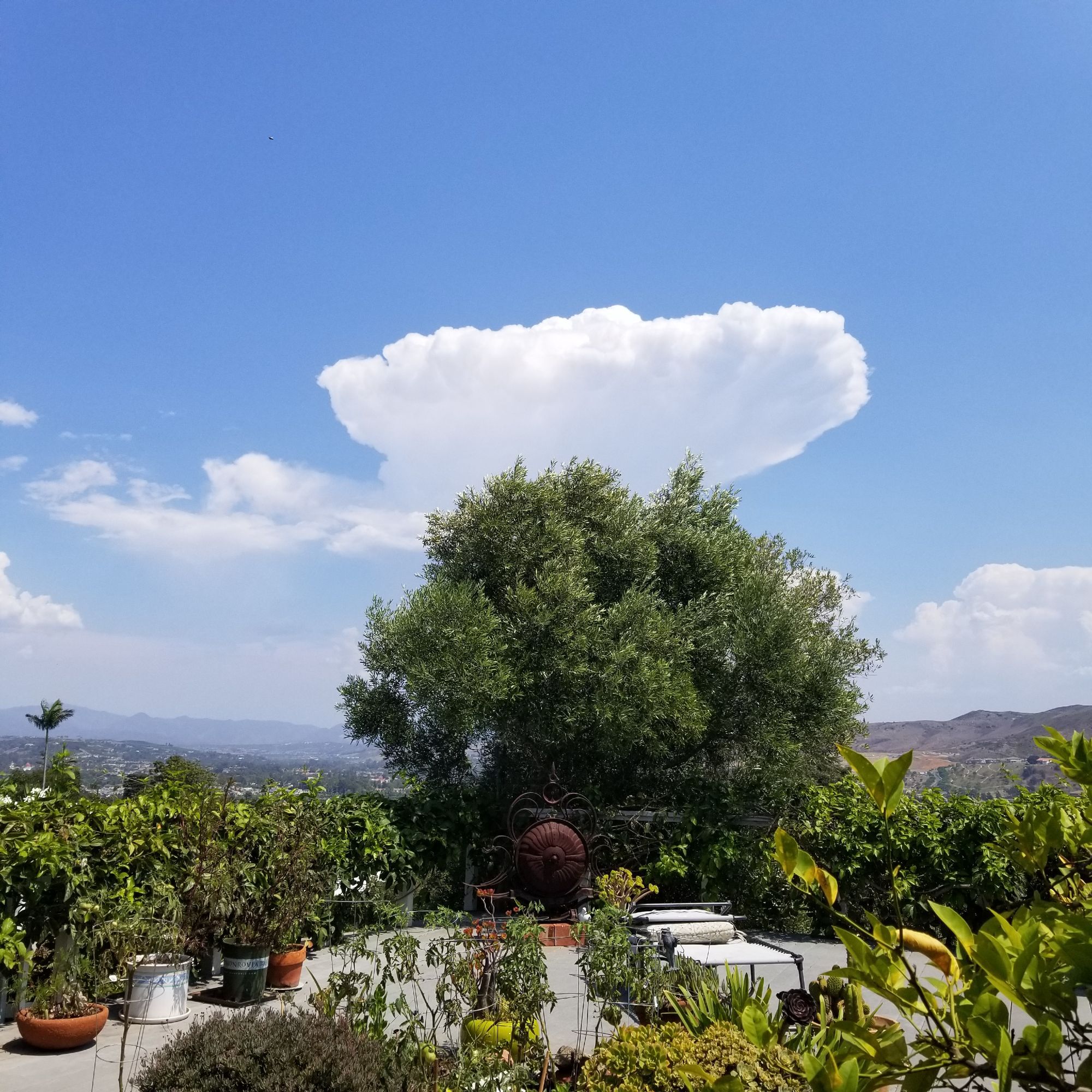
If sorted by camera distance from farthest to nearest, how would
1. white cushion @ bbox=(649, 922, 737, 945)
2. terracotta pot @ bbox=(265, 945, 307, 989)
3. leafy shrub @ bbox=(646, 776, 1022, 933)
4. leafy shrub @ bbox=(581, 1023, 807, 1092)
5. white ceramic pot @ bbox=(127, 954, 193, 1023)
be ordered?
leafy shrub @ bbox=(646, 776, 1022, 933) < terracotta pot @ bbox=(265, 945, 307, 989) < white cushion @ bbox=(649, 922, 737, 945) < white ceramic pot @ bbox=(127, 954, 193, 1023) < leafy shrub @ bbox=(581, 1023, 807, 1092)

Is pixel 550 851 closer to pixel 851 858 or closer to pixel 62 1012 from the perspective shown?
pixel 851 858

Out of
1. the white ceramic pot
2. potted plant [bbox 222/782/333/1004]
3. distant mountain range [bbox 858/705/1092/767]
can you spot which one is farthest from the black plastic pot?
distant mountain range [bbox 858/705/1092/767]

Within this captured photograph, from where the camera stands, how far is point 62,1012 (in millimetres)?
5633

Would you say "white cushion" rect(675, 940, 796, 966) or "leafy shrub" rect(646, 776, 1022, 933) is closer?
"white cushion" rect(675, 940, 796, 966)

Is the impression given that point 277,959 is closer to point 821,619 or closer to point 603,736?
point 603,736

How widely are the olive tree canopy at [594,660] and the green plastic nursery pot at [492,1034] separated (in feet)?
19.5

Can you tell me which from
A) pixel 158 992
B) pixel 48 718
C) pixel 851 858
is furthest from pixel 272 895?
pixel 48 718

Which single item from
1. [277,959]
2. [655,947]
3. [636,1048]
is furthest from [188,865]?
[636,1048]

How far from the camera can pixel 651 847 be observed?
10289 mm

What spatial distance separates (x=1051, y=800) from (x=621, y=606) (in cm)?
981

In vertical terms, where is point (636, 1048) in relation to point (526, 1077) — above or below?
above

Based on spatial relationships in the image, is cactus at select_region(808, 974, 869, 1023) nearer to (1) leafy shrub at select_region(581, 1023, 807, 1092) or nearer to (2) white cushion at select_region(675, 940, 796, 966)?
(1) leafy shrub at select_region(581, 1023, 807, 1092)

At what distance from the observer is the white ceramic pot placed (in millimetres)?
6094

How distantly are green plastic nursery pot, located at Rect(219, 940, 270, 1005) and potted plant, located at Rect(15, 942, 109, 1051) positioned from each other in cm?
93
